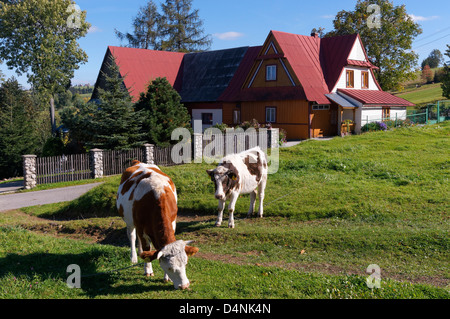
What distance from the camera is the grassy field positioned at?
271 inches

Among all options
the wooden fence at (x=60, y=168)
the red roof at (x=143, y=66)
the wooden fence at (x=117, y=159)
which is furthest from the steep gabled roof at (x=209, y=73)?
the wooden fence at (x=60, y=168)

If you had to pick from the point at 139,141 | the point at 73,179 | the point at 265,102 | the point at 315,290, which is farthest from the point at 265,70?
the point at 315,290

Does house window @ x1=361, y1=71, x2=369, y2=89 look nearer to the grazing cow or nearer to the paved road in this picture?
the paved road

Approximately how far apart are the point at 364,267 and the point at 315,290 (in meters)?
2.26

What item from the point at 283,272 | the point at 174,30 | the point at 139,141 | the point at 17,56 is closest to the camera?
the point at 283,272

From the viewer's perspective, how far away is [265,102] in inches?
1320

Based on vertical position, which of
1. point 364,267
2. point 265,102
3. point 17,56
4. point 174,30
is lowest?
point 364,267

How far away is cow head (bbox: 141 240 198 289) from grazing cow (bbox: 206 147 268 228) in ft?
13.2

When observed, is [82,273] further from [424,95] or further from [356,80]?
[424,95]

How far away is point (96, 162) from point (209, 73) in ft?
65.8

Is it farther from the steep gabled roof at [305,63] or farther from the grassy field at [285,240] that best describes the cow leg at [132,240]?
the steep gabled roof at [305,63]

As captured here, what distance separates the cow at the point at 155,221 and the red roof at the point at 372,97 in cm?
2827

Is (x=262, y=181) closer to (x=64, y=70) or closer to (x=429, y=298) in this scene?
(x=429, y=298)
